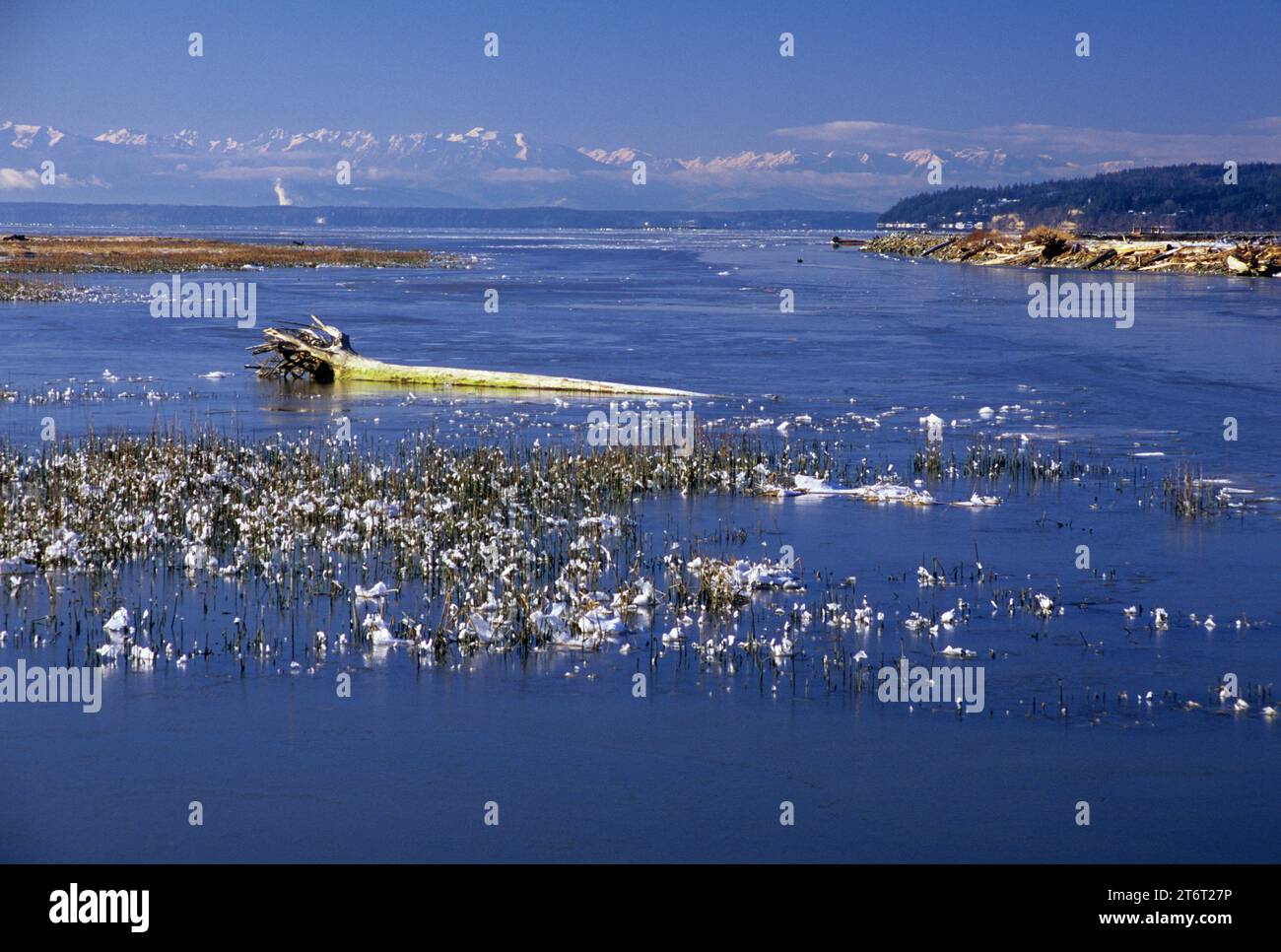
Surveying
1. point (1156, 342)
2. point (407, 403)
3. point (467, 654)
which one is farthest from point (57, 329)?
point (467, 654)

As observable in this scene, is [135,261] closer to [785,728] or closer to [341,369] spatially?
[341,369]

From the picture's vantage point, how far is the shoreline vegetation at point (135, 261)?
220ft

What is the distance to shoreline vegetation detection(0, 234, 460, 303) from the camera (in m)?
67.1

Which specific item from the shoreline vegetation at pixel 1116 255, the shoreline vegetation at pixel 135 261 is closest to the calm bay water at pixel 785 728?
the shoreline vegetation at pixel 135 261

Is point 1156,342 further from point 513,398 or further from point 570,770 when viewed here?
point 570,770

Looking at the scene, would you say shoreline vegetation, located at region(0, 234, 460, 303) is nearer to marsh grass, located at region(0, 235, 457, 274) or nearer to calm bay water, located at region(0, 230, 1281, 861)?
marsh grass, located at region(0, 235, 457, 274)

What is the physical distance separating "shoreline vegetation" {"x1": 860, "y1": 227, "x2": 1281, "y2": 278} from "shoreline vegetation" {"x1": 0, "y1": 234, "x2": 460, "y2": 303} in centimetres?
4274

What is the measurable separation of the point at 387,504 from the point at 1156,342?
1293 inches

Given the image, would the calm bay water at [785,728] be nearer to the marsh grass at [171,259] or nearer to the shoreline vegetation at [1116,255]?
the marsh grass at [171,259]

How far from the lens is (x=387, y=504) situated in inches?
750

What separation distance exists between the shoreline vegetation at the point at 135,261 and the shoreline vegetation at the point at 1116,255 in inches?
1683

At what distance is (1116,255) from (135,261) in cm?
6664

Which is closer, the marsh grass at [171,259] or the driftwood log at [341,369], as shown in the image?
the driftwood log at [341,369]

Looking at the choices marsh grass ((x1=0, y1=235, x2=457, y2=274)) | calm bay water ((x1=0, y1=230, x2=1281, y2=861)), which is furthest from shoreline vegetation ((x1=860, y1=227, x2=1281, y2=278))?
calm bay water ((x1=0, y1=230, x2=1281, y2=861))
